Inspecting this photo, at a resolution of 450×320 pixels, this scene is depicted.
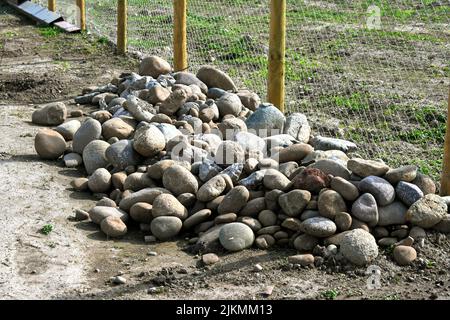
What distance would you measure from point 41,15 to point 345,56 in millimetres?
6044

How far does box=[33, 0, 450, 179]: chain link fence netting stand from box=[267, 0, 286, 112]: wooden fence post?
1.76ft

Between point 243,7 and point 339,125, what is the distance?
6434 mm

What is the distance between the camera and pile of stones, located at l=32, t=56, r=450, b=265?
592 cm

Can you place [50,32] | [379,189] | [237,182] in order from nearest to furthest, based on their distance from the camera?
[379,189]
[237,182]
[50,32]

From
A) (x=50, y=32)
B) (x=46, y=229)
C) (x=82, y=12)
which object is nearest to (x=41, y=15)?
(x=50, y=32)

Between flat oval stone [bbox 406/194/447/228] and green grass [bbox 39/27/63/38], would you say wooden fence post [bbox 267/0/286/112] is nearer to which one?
flat oval stone [bbox 406/194/447/228]

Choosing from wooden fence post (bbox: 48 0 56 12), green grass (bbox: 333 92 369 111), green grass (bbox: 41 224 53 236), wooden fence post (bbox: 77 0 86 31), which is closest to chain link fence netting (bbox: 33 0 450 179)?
green grass (bbox: 333 92 369 111)

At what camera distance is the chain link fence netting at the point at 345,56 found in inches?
330

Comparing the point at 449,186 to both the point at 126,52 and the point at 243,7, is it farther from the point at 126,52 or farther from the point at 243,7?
the point at 243,7

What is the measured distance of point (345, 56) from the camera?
1127 centimetres

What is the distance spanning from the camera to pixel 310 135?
7.94m

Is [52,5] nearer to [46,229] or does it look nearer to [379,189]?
[46,229]

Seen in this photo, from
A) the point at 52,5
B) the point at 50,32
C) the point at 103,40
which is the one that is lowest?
the point at 50,32

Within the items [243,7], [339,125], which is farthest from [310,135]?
[243,7]
